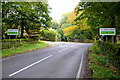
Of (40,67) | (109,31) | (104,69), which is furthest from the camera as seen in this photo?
(109,31)

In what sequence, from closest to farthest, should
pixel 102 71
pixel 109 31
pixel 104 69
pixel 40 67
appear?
pixel 102 71 < pixel 104 69 < pixel 40 67 < pixel 109 31

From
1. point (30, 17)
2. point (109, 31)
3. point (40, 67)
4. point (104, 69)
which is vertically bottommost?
point (40, 67)

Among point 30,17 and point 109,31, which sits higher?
point 30,17

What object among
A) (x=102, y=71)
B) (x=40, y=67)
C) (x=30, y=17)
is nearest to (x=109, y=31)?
(x=102, y=71)

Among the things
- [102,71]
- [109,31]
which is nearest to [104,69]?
[102,71]

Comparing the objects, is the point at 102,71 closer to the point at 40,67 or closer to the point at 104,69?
the point at 104,69

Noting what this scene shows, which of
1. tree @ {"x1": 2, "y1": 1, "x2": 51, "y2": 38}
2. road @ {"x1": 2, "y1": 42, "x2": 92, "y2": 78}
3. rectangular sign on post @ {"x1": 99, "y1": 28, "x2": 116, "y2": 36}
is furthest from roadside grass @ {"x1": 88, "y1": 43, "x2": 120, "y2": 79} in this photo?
tree @ {"x1": 2, "y1": 1, "x2": 51, "y2": 38}

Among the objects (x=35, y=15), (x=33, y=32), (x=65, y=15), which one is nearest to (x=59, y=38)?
(x=65, y=15)

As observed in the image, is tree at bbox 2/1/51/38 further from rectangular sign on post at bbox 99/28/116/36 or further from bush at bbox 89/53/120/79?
bush at bbox 89/53/120/79

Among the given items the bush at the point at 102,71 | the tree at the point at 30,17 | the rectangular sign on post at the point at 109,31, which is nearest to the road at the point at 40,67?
the bush at the point at 102,71

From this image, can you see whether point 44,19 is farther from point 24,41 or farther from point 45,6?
point 24,41

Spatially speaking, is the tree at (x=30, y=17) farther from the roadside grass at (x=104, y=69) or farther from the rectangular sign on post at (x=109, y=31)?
the roadside grass at (x=104, y=69)

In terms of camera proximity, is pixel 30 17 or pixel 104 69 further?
pixel 30 17

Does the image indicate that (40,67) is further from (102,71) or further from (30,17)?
(30,17)
